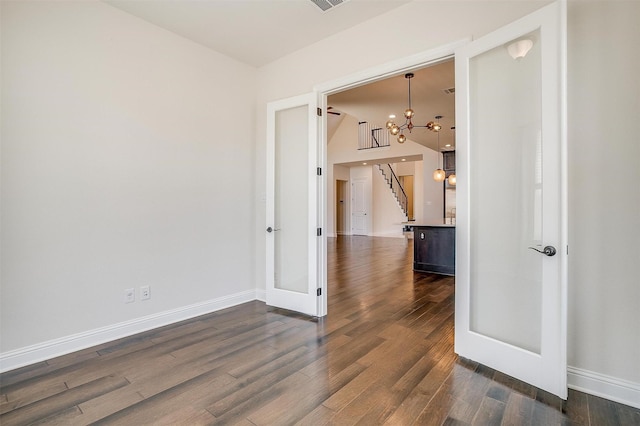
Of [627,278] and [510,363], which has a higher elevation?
[627,278]

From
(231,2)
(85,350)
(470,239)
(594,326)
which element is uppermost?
(231,2)

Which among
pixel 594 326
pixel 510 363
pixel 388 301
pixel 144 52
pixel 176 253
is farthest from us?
pixel 388 301

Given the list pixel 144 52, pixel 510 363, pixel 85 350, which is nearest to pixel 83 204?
pixel 85 350

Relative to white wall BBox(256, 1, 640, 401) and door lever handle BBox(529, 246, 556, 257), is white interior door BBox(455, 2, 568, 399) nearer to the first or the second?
door lever handle BBox(529, 246, 556, 257)

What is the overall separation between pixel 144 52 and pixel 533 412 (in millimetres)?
4089

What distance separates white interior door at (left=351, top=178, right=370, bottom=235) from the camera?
13.4 metres

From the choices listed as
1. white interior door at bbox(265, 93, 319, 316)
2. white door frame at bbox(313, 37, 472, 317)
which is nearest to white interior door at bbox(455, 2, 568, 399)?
white door frame at bbox(313, 37, 472, 317)

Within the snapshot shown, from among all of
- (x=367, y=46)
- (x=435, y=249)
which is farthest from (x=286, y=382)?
(x=435, y=249)

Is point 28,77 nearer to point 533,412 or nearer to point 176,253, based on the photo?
point 176,253

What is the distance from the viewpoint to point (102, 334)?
8.74ft

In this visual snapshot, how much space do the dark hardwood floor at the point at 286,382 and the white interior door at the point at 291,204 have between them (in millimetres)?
464

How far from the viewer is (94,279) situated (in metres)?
2.63

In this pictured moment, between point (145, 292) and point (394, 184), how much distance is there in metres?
12.4

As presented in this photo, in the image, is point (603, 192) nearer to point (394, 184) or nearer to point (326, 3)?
point (326, 3)
